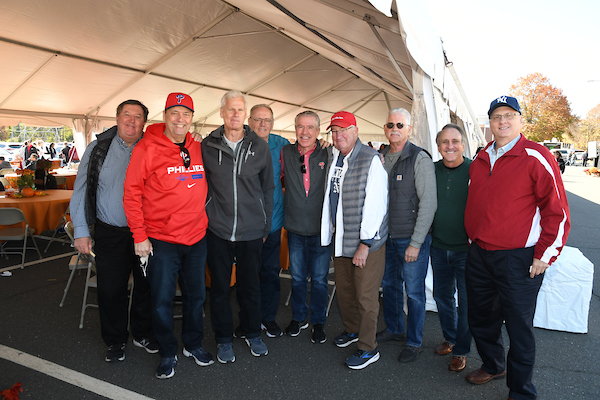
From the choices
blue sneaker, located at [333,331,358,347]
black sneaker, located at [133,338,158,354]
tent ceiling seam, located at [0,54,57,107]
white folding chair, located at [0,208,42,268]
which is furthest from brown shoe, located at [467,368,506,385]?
tent ceiling seam, located at [0,54,57,107]

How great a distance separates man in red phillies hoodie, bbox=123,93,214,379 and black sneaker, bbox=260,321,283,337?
2.88ft

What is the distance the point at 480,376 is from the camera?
2.59 m

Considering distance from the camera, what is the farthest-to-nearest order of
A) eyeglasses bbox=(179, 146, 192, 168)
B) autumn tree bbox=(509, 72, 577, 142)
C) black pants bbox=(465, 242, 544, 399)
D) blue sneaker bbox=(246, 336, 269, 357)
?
autumn tree bbox=(509, 72, 577, 142) < blue sneaker bbox=(246, 336, 269, 357) < eyeglasses bbox=(179, 146, 192, 168) < black pants bbox=(465, 242, 544, 399)

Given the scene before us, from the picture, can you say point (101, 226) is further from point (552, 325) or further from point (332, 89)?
point (332, 89)

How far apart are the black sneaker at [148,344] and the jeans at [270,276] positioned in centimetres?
94

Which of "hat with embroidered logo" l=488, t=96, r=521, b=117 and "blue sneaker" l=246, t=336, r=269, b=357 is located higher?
"hat with embroidered logo" l=488, t=96, r=521, b=117

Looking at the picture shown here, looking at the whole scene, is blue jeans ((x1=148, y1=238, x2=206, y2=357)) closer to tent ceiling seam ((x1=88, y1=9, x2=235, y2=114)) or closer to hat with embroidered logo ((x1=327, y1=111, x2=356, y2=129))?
hat with embroidered logo ((x1=327, y1=111, x2=356, y2=129))

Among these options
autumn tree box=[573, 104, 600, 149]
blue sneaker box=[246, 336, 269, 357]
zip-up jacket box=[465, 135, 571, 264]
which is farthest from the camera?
autumn tree box=[573, 104, 600, 149]

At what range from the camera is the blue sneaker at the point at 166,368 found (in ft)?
8.63

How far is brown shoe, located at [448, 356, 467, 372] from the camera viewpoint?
108 inches

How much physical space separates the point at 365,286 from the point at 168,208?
61.6 inches

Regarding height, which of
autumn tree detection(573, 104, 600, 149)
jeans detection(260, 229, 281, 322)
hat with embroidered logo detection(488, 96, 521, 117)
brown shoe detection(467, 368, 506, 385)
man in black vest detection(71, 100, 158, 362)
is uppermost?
autumn tree detection(573, 104, 600, 149)

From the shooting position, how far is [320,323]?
3240 millimetres

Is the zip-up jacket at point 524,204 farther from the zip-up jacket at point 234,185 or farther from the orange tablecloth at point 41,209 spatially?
the orange tablecloth at point 41,209
